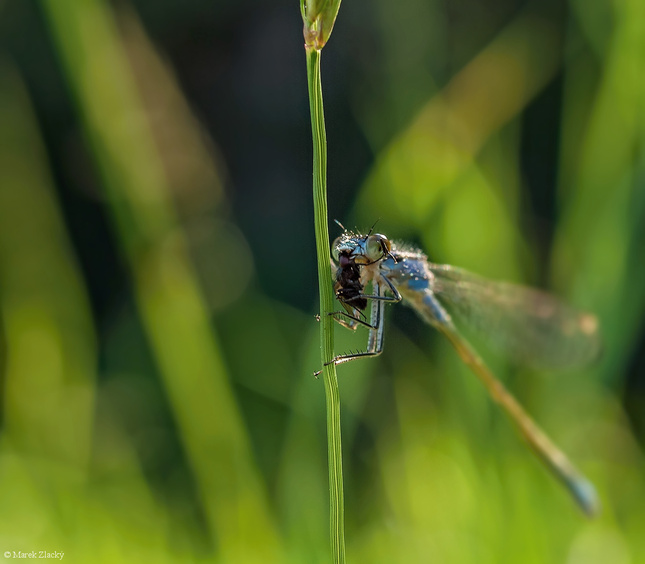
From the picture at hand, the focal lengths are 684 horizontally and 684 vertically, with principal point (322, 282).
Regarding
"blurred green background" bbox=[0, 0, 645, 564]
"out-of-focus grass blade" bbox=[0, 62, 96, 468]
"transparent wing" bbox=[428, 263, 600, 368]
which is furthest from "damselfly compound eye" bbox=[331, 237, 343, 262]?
"out-of-focus grass blade" bbox=[0, 62, 96, 468]

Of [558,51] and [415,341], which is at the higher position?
[558,51]

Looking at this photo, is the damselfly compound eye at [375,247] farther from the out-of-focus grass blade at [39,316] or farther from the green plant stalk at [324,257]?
the out-of-focus grass blade at [39,316]

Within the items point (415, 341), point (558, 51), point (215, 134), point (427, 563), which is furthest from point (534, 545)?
point (215, 134)

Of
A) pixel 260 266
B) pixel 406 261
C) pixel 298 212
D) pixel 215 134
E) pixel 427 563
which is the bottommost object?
pixel 427 563

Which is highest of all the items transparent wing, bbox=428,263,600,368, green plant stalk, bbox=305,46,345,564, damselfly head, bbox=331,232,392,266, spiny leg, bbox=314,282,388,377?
transparent wing, bbox=428,263,600,368

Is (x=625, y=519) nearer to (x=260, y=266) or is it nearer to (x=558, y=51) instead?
(x=558, y=51)

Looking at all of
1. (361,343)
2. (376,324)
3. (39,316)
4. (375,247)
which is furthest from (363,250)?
(39,316)

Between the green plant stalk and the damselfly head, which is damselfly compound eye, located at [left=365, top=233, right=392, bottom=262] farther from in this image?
the green plant stalk
